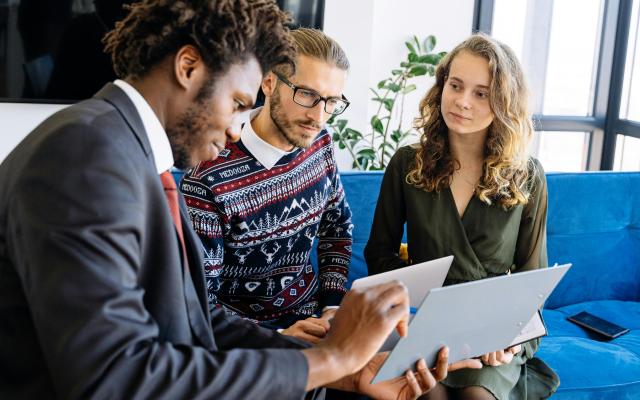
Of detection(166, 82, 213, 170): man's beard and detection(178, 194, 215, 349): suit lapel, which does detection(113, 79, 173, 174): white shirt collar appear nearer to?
detection(166, 82, 213, 170): man's beard

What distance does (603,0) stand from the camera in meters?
4.27

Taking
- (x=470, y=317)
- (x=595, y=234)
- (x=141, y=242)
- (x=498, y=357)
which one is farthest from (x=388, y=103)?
(x=141, y=242)

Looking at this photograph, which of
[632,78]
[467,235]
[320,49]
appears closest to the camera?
[320,49]

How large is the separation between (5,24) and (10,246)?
2520 millimetres

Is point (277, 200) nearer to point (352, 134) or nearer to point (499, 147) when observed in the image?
point (499, 147)

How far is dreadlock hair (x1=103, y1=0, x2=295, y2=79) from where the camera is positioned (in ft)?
3.23

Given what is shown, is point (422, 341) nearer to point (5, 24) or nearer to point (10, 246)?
point (10, 246)

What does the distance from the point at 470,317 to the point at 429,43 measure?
270 centimetres

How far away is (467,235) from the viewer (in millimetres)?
1883

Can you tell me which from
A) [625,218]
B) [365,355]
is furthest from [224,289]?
[625,218]

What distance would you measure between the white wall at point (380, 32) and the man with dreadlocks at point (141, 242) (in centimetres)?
239

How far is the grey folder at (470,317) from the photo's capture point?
1.20 metres

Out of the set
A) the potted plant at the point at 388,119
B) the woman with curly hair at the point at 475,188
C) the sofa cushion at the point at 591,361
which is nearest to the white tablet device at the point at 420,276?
the woman with curly hair at the point at 475,188

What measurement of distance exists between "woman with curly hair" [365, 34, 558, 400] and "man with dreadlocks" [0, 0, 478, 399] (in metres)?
0.79
